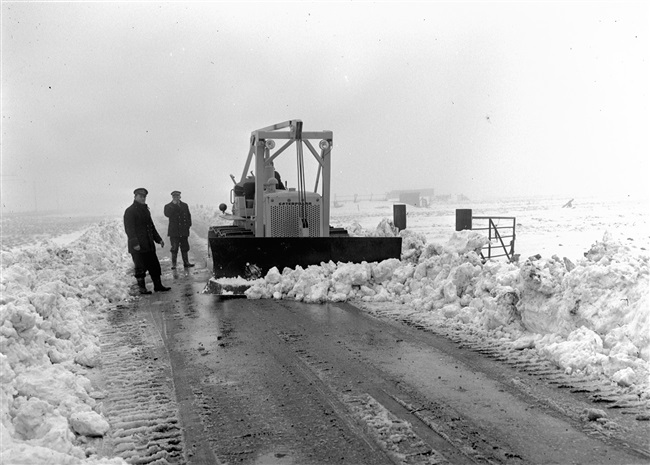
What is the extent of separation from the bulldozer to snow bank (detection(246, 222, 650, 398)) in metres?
0.40

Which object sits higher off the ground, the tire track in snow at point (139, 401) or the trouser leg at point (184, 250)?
the trouser leg at point (184, 250)

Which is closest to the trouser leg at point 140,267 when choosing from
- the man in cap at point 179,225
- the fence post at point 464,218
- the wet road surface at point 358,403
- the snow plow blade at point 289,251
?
the snow plow blade at point 289,251

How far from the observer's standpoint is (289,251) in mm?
9523

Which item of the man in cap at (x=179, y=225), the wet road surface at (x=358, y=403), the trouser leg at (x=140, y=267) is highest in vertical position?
the man in cap at (x=179, y=225)

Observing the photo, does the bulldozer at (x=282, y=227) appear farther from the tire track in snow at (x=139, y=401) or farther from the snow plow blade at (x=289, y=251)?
the tire track in snow at (x=139, y=401)

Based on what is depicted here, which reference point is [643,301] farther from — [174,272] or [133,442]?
[174,272]

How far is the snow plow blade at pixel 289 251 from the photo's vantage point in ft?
30.8

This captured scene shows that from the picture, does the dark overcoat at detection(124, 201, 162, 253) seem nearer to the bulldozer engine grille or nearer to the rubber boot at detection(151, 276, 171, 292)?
the rubber boot at detection(151, 276, 171, 292)

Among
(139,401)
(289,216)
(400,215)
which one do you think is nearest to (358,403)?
(139,401)

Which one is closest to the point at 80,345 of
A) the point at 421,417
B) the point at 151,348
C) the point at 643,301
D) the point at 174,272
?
the point at 151,348

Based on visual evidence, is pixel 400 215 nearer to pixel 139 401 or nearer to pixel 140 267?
pixel 140 267

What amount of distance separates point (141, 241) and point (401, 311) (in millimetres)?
4948

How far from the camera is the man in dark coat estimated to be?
9582mm

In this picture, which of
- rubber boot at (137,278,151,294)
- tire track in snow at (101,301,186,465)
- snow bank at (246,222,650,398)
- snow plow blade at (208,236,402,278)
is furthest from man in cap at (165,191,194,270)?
tire track in snow at (101,301,186,465)
